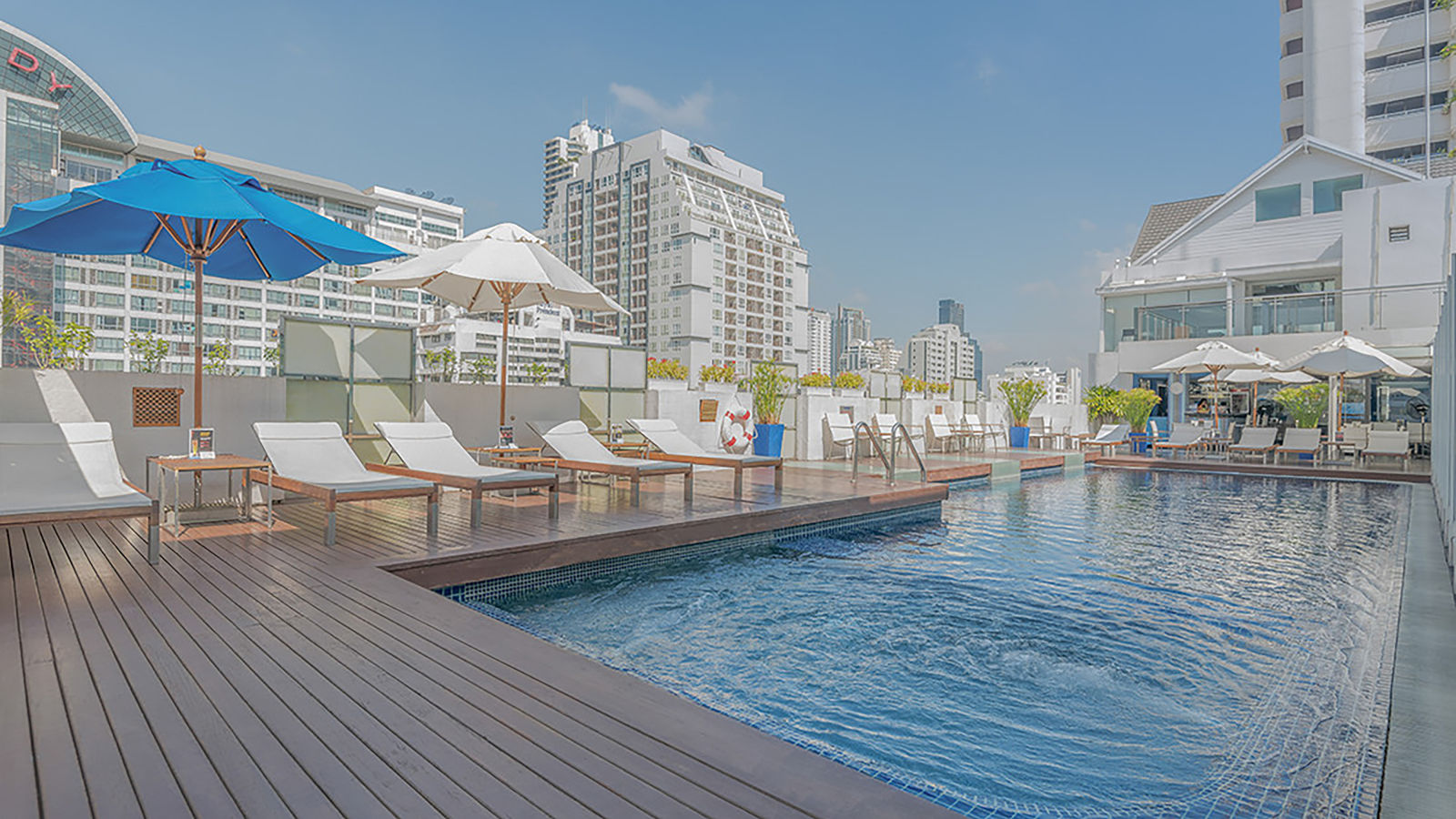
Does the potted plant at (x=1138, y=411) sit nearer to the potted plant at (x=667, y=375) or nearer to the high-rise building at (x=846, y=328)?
the potted plant at (x=667, y=375)

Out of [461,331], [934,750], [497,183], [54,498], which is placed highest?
[497,183]

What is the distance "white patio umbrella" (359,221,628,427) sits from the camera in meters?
6.09

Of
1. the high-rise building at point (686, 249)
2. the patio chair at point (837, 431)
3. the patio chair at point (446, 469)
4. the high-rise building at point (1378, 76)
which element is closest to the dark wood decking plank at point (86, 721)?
the patio chair at point (446, 469)

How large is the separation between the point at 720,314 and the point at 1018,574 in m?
68.4

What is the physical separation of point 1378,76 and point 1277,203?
1614 centimetres

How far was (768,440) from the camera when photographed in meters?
10.2

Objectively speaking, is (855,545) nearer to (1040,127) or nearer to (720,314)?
(1040,127)

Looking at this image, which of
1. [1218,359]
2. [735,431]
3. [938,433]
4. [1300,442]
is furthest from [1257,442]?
[735,431]

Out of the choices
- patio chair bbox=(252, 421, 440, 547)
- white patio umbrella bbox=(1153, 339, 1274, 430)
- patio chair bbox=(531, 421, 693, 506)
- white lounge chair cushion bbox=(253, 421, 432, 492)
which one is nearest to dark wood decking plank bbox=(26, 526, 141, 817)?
patio chair bbox=(252, 421, 440, 547)

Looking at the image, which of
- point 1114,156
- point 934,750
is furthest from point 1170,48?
point 934,750

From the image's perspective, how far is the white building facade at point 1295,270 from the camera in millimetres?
17312

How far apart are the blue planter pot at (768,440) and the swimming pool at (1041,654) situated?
3776mm

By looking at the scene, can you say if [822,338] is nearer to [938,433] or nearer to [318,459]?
[938,433]

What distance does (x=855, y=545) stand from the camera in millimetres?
6008
